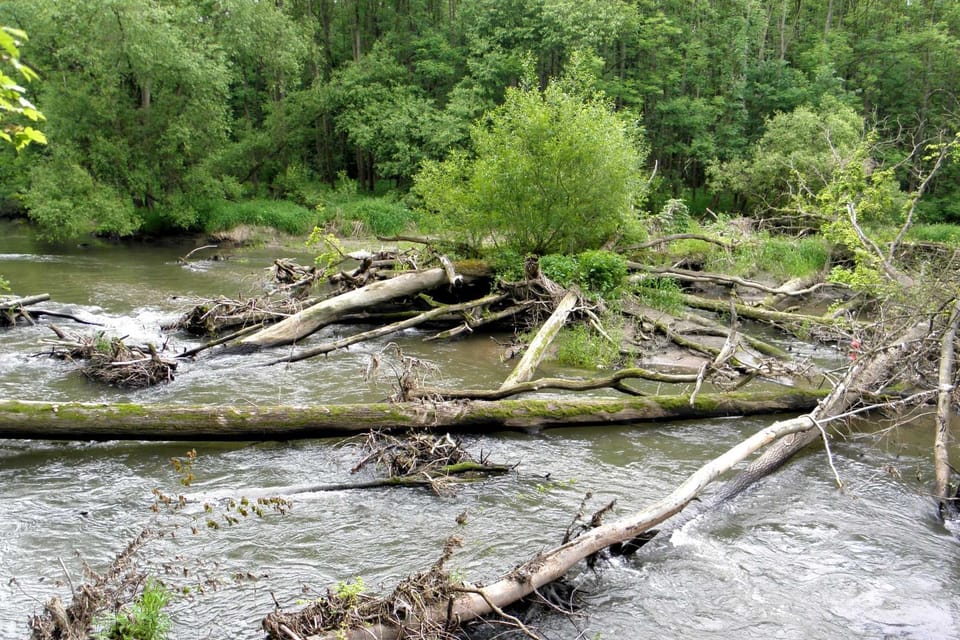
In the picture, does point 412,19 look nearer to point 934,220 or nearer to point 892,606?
point 934,220

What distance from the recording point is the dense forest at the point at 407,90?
28.3 metres

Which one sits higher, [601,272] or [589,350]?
[601,272]

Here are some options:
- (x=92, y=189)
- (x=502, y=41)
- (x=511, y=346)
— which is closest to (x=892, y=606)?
(x=511, y=346)

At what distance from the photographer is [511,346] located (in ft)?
43.6

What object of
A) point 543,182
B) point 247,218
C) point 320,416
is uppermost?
point 543,182

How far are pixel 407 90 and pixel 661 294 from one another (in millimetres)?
26971

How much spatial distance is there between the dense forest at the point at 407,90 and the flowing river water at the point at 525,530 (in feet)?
65.3

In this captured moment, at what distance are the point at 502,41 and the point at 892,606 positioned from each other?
37133 millimetres

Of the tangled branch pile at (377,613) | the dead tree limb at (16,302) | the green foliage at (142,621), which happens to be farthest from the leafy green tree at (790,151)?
the green foliage at (142,621)

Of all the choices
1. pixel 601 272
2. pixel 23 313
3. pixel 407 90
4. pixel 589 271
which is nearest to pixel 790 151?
pixel 601 272

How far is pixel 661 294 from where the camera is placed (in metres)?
15.9

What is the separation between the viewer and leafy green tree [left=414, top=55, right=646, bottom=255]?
1521cm

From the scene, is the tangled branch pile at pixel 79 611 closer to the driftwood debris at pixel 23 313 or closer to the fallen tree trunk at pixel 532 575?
the fallen tree trunk at pixel 532 575

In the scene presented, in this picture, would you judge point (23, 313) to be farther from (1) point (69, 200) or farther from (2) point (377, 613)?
(1) point (69, 200)
